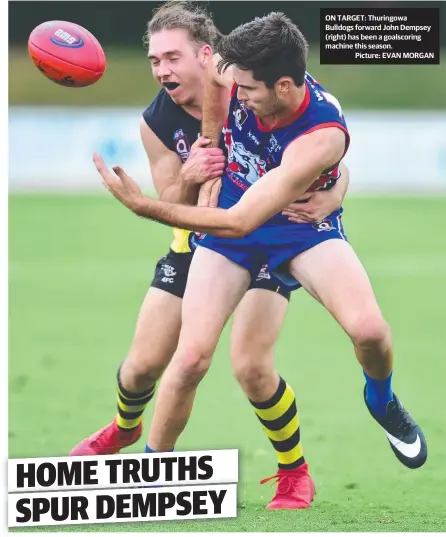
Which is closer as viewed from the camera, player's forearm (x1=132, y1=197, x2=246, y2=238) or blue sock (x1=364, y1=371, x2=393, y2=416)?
player's forearm (x1=132, y1=197, x2=246, y2=238)

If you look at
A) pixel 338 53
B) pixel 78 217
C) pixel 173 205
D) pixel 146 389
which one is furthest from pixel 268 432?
pixel 78 217

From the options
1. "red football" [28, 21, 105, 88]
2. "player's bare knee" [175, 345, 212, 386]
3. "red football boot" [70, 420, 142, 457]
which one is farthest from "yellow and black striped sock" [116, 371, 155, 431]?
"red football" [28, 21, 105, 88]

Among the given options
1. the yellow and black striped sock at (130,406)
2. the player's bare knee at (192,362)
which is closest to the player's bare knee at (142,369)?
the yellow and black striped sock at (130,406)

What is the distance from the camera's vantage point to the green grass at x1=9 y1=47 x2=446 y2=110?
42.1 ft

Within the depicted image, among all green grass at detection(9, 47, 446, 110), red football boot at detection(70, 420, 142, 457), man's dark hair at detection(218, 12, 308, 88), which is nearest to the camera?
man's dark hair at detection(218, 12, 308, 88)

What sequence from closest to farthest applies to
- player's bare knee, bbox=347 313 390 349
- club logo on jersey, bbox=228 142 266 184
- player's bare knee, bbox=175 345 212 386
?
player's bare knee, bbox=347 313 390 349
player's bare knee, bbox=175 345 212 386
club logo on jersey, bbox=228 142 266 184

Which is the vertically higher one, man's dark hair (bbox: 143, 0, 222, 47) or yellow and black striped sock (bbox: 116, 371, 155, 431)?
man's dark hair (bbox: 143, 0, 222, 47)

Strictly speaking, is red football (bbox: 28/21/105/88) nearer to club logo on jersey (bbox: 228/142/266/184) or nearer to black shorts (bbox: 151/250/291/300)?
club logo on jersey (bbox: 228/142/266/184)

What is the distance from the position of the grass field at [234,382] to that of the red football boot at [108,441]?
13.1 inches

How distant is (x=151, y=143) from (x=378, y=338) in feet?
4.41

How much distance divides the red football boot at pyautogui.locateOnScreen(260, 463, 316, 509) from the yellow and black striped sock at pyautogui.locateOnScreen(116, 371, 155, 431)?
70 centimetres

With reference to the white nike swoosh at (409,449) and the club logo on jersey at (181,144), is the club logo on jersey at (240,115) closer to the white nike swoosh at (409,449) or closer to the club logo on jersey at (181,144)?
the club logo on jersey at (181,144)

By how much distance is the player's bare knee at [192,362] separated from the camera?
4.29 m

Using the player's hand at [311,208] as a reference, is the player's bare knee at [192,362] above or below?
below
